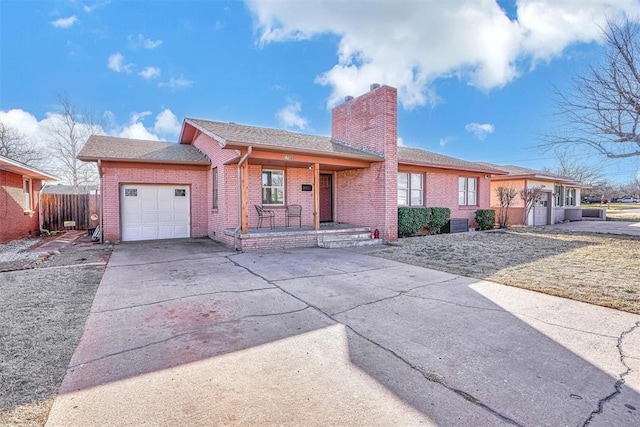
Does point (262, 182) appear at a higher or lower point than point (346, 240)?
higher

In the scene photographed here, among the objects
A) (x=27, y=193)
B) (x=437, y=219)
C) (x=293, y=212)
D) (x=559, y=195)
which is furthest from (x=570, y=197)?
(x=27, y=193)

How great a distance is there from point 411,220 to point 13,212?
50.3 feet

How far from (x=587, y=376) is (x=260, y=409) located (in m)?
2.73

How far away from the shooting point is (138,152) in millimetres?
11703

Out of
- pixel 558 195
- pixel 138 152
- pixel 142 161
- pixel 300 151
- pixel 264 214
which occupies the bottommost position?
pixel 264 214

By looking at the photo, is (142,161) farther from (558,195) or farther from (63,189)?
(63,189)

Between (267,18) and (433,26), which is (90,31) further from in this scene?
(433,26)

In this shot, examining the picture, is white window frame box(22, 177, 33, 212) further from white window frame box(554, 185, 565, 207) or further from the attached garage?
white window frame box(554, 185, 565, 207)

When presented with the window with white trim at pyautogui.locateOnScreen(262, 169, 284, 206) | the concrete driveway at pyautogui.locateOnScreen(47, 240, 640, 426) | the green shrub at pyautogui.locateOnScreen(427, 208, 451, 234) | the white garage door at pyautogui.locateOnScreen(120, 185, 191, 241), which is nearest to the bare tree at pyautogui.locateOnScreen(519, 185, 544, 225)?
the green shrub at pyautogui.locateOnScreen(427, 208, 451, 234)

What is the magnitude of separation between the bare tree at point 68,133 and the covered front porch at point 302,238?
2439 centimetres

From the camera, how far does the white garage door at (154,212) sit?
11.7 m

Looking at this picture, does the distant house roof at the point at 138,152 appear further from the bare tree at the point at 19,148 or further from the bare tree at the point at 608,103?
the bare tree at the point at 19,148

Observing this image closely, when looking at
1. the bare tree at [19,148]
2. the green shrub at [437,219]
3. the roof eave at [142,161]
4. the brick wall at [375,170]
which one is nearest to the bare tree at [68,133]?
the bare tree at [19,148]

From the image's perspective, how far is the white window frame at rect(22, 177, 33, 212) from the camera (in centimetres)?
1369
